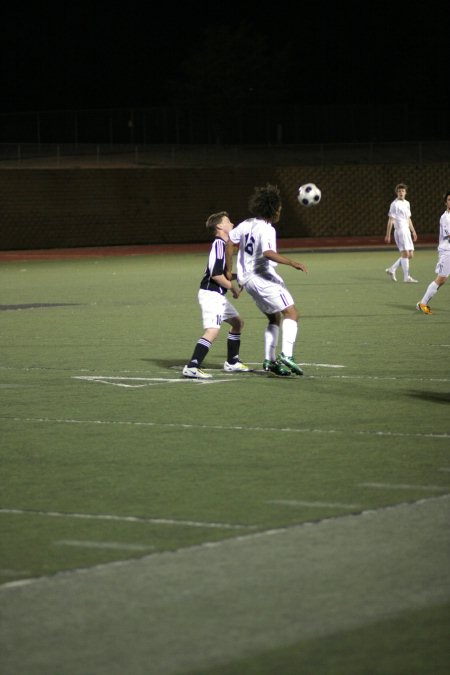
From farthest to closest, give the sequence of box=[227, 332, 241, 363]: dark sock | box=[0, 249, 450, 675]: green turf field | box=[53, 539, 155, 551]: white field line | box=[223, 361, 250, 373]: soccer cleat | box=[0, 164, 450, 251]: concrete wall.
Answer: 1. box=[0, 164, 450, 251]: concrete wall
2. box=[223, 361, 250, 373]: soccer cleat
3. box=[227, 332, 241, 363]: dark sock
4. box=[53, 539, 155, 551]: white field line
5. box=[0, 249, 450, 675]: green turf field

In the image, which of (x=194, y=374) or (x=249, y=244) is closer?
(x=194, y=374)

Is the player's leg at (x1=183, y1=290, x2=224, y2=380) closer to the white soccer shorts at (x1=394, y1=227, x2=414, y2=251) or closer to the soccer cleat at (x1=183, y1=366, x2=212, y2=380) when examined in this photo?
the soccer cleat at (x1=183, y1=366, x2=212, y2=380)

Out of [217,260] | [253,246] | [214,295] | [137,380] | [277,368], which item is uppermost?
[253,246]

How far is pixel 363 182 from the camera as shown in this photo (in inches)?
2130

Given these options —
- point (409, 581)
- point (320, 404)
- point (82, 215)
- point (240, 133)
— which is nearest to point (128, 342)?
point (320, 404)

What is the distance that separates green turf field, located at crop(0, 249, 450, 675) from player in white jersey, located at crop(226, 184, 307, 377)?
30cm

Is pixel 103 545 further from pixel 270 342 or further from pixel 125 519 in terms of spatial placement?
pixel 270 342

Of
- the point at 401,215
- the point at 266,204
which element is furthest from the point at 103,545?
the point at 401,215

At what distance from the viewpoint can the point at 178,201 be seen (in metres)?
50.4

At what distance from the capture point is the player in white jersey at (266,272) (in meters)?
13.6

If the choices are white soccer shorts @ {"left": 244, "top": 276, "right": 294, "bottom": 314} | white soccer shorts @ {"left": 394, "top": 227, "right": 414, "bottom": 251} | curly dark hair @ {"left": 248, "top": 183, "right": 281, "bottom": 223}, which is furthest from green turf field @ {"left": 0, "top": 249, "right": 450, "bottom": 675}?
white soccer shorts @ {"left": 394, "top": 227, "right": 414, "bottom": 251}

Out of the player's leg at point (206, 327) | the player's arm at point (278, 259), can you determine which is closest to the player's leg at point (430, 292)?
the player's arm at point (278, 259)

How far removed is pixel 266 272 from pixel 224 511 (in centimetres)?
637

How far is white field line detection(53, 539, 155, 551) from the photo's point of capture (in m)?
6.79
